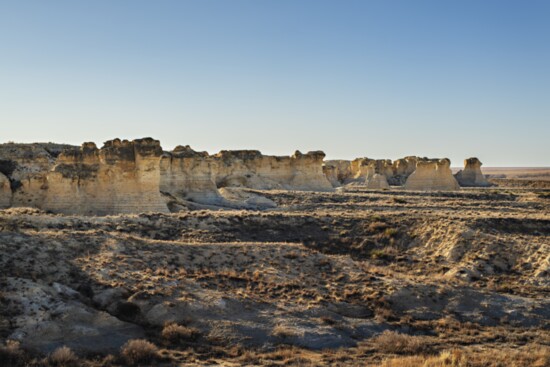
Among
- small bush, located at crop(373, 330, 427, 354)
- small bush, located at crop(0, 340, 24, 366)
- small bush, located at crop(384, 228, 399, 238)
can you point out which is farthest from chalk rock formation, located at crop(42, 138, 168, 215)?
small bush, located at crop(373, 330, 427, 354)

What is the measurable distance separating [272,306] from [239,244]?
5.20 metres

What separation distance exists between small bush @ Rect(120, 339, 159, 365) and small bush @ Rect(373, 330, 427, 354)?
5413 mm

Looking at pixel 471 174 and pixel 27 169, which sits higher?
pixel 27 169

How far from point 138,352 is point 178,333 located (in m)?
1.42

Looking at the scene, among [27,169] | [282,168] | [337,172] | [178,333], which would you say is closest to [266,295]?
[178,333]

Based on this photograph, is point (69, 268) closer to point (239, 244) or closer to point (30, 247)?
point (30, 247)

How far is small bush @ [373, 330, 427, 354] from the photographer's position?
13102 millimetres

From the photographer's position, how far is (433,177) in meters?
64.9

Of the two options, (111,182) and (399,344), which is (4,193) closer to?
(111,182)

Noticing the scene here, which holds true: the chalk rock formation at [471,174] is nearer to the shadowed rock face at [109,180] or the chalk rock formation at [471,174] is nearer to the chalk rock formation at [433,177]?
the chalk rock formation at [433,177]

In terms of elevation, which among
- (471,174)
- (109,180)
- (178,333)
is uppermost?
(471,174)

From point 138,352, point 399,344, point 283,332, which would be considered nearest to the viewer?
point 138,352

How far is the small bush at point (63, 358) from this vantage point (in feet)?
36.8

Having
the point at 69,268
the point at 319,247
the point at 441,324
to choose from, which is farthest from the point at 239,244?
the point at 441,324
